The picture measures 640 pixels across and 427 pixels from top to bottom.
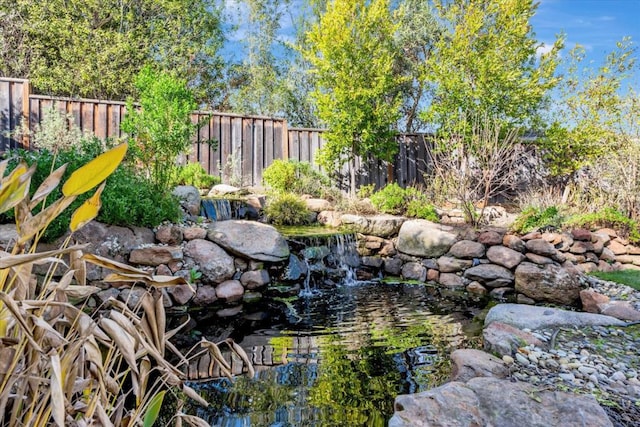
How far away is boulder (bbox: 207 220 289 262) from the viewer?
525cm

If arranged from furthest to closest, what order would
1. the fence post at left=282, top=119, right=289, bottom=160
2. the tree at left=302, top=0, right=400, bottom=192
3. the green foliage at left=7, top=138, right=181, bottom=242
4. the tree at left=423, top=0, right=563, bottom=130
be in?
the fence post at left=282, top=119, right=289, bottom=160, the tree at left=423, top=0, right=563, bottom=130, the tree at left=302, top=0, right=400, bottom=192, the green foliage at left=7, top=138, right=181, bottom=242

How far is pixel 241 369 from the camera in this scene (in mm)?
2969

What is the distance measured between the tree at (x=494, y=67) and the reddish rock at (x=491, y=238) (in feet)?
11.7

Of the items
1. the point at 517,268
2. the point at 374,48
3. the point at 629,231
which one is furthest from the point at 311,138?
the point at 629,231

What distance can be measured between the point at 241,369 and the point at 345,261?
355cm

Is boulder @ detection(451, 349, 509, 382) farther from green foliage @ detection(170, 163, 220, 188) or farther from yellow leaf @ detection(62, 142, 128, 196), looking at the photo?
green foliage @ detection(170, 163, 220, 188)

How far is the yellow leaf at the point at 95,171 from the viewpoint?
2.49 ft

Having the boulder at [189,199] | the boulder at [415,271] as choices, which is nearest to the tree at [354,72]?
the boulder at [415,271]

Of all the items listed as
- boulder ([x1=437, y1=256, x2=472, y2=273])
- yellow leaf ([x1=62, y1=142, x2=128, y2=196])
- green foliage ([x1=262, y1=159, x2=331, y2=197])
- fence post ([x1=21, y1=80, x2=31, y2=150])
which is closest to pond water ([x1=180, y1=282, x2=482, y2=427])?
boulder ([x1=437, y1=256, x2=472, y2=273])

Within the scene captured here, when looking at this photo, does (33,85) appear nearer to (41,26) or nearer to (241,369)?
(41,26)

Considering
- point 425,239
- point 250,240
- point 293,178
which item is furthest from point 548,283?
point 293,178

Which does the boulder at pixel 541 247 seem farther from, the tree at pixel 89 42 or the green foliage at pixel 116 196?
the tree at pixel 89 42

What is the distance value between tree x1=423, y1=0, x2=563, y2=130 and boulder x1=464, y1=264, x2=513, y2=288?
4086 mm

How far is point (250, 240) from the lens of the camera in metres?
5.39
